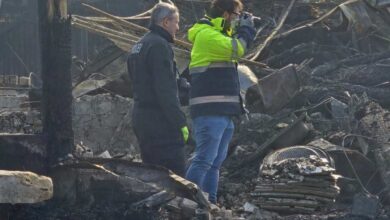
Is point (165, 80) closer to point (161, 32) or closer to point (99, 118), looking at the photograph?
point (161, 32)

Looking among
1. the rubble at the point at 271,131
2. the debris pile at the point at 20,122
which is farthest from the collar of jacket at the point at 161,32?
the debris pile at the point at 20,122

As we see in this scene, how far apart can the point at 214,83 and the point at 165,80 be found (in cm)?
65

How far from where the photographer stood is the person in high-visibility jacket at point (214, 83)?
6.93 metres

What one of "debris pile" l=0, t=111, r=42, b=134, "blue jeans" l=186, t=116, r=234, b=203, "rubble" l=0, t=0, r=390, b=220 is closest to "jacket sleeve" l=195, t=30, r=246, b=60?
"blue jeans" l=186, t=116, r=234, b=203

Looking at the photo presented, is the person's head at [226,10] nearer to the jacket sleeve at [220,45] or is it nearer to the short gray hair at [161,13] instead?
the jacket sleeve at [220,45]

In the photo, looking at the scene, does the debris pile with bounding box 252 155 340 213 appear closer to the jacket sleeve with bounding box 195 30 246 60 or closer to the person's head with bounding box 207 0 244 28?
the jacket sleeve with bounding box 195 30 246 60

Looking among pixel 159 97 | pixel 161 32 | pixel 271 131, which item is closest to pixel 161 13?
pixel 161 32

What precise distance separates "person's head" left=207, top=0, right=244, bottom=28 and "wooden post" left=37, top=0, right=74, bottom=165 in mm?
1245

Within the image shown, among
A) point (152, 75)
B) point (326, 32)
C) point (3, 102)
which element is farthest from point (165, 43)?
point (326, 32)

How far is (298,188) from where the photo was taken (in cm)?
731

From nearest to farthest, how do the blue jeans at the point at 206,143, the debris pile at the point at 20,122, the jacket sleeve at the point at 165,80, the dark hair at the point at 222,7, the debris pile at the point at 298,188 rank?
the jacket sleeve at the point at 165,80 → the blue jeans at the point at 206,143 → the dark hair at the point at 222,7 → the debris pile at the point at 298,188 → the debris pile at the point at 20,122

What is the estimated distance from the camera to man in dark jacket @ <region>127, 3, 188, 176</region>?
6.51 meters

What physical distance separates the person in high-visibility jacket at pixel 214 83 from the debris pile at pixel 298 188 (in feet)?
1.78

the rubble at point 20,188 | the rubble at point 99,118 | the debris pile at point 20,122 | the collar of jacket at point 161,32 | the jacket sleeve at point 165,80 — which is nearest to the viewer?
the rubble at point 20,188
